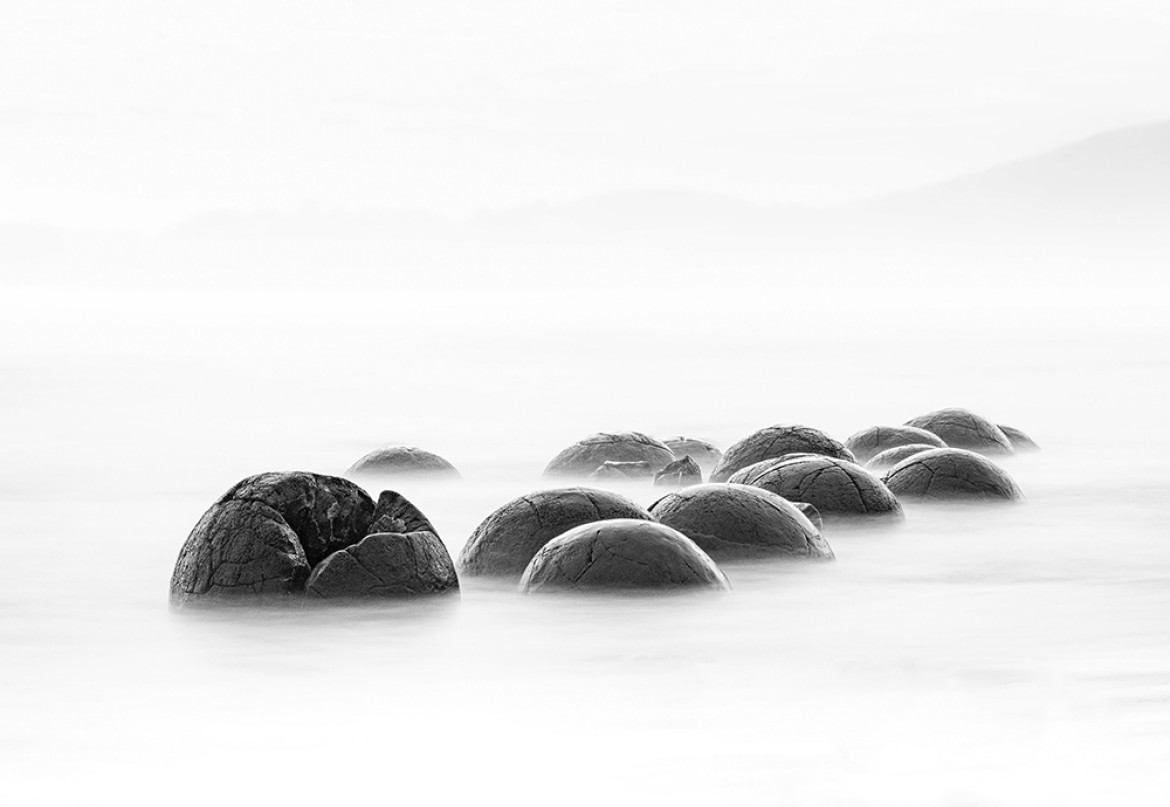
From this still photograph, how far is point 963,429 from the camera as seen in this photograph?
23.2 metres

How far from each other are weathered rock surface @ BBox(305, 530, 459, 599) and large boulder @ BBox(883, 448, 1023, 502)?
636cm

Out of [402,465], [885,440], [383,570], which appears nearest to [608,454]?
[402,465]

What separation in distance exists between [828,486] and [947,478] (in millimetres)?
2011

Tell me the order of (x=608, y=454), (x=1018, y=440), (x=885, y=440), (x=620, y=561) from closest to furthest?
1. (x=620, y=561)
2. (x=608, y=454)
3. (x=885, y=440)
4. (x=1018, y=440)

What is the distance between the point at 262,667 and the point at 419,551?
1.46 metres

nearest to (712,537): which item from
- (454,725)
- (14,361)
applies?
(454,725)

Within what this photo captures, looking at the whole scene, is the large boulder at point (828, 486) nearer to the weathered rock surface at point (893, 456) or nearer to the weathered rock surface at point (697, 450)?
the weathered rock surface at point (893, 456)

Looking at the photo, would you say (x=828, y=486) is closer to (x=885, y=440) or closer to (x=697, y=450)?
(x=885, y=440)

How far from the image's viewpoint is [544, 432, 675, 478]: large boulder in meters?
20.5

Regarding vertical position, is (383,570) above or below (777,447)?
below

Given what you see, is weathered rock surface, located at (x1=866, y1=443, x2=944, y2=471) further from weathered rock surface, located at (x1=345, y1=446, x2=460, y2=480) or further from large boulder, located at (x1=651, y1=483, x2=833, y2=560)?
large boulder, located at (x1=651, y1=483, x2=833, y2=560)

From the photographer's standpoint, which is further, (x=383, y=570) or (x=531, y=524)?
(x=531, y=524)

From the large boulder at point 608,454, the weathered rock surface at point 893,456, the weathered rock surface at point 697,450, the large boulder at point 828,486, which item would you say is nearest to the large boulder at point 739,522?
the large boulder at point 828,486

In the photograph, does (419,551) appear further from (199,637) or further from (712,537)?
(712,537)
